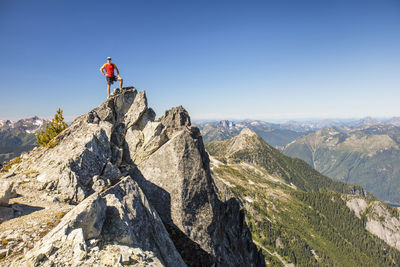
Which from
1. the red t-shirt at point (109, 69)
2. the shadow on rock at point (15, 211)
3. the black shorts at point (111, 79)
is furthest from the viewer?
the black shorts at point (111, 79)

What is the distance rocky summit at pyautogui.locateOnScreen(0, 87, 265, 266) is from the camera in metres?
10.7

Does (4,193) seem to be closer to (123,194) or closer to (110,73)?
(123,194)

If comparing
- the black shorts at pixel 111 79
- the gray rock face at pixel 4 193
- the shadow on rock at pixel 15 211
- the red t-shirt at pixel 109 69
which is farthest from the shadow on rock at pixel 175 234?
the red t-shirt at pixel 109 69

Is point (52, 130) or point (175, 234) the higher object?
point (52, 130)

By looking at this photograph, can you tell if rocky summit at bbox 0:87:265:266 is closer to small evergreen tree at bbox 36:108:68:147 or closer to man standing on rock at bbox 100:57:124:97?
man standing on rock at bbox 100:57:124:97

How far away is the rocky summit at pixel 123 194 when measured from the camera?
35.1 feet

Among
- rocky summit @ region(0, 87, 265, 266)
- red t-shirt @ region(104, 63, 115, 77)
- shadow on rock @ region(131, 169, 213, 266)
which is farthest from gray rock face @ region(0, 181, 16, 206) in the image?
red t-shirt @ region(104, 63, 115, 77)

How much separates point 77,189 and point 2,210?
4.32 metres

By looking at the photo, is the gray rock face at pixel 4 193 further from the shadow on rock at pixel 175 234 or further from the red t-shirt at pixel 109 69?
the red t-shirt at pixel 109 69

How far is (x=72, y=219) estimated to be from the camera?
10.7m

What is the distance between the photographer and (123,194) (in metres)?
14.9

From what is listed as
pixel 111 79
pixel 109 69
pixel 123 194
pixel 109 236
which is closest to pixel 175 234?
pixel 123 194

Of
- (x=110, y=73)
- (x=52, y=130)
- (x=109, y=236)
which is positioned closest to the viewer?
(x=109, y=236)

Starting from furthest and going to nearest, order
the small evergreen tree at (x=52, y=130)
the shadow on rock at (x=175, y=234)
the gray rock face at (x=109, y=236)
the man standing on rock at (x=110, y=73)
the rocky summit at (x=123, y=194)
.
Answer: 1. the small evergreen tree at (x=52, y=130)
2. the man standing on rock at (x=110, y=73)
3. the shadow on rock at (x=175, y=234)
4. the rocky summit at (x=123, y=194)
5. the gray rock face at (x=109, y=236)
